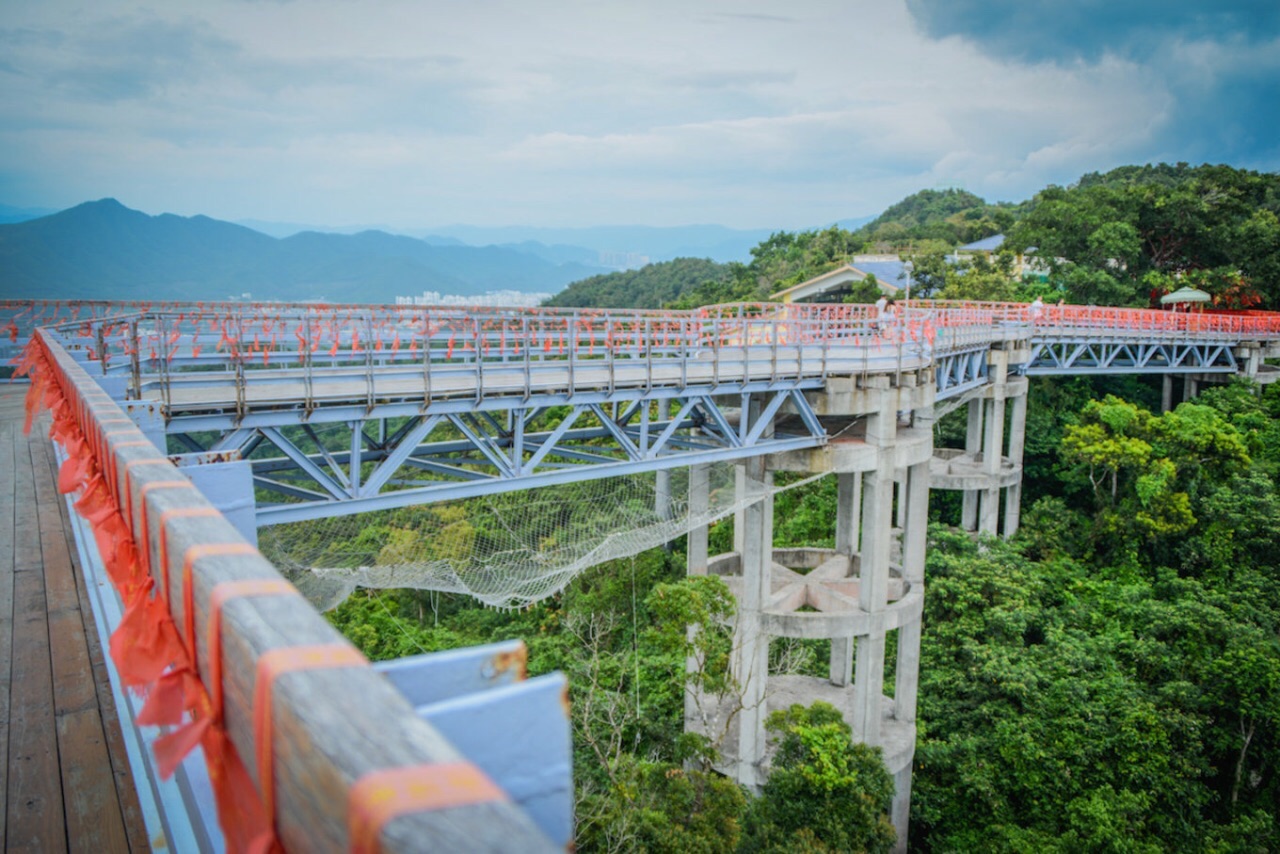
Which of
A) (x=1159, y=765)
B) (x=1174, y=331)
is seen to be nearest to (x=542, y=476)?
(x=1159, y=765)

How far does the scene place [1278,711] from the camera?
18.4 m

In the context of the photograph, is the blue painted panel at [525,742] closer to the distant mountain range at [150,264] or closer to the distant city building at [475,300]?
the distant city building at [475,300]

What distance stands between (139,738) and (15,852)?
Answer: 475 mm

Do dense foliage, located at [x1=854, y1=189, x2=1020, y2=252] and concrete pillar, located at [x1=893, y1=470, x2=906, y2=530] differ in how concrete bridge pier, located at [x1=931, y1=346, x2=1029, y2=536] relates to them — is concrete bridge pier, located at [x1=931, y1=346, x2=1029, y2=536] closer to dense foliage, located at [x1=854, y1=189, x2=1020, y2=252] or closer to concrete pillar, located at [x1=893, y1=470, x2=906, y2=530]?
concrete pillar, located at [x1=893, y1=470, x2=906, y2=530]

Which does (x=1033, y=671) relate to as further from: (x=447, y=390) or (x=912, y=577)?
(x=447, y=390)

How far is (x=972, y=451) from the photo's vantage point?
30.7 metres

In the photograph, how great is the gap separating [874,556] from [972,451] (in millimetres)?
15407

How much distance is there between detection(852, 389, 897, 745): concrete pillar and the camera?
16.9 metres

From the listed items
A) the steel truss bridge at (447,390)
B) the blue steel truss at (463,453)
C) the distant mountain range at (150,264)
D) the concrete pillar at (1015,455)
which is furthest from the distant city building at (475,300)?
the distant mountain range at (150,264)

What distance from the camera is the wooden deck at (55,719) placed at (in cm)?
263

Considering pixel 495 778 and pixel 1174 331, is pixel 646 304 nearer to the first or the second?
pixel 1174 331

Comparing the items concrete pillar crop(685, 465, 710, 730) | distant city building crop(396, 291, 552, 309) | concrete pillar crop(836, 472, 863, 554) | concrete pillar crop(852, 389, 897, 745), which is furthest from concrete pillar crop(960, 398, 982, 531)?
distant city building crop(396, 291, 552, 309)

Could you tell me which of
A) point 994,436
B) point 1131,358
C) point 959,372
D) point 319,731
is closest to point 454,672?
point 319,731

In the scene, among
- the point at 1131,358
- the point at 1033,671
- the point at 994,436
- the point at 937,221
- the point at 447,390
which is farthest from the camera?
the point at 937,221
